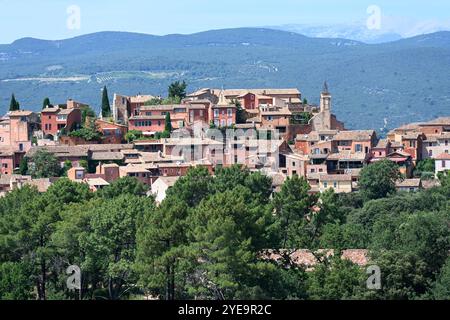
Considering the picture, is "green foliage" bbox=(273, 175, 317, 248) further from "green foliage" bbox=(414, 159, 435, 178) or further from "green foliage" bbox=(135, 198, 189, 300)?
"green foliage" bbox=(414, 159, 435, 178)

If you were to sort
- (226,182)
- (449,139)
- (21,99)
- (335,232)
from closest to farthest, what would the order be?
1. (335,232)
2. (226,182)
3. (449,139)
4. (21,99)

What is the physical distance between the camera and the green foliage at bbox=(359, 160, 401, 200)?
4541cm

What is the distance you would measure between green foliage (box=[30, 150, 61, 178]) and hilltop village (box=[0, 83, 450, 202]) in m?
0.05

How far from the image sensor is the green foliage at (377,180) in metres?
45.4

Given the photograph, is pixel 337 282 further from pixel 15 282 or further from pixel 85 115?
pixel 85 115

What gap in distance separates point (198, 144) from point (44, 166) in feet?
18.9

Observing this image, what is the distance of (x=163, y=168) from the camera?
154 ft

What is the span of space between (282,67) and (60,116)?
146m

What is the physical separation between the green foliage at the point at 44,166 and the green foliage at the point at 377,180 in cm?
1069

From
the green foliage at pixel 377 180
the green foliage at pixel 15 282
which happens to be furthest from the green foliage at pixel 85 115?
the green foliage at pixel 15 282

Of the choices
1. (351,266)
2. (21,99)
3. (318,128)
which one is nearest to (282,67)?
(21,99)
